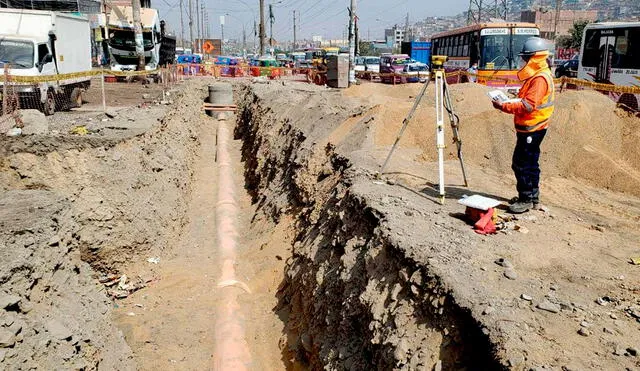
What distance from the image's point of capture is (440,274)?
3.85m

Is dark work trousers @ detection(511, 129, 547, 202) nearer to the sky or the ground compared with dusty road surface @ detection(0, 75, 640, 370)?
nearer to the sky

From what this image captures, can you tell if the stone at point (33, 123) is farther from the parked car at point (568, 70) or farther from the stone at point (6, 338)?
the parked car at point (568, 70)

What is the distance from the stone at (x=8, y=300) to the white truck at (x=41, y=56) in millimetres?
10002

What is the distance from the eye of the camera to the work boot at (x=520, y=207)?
559 cm

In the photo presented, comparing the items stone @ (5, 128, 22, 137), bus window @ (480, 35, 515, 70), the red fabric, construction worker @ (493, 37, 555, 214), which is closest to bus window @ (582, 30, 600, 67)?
bus window @ (480, 35, 515, 70)

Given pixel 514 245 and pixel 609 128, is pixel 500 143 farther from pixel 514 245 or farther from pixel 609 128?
pixel 514 245

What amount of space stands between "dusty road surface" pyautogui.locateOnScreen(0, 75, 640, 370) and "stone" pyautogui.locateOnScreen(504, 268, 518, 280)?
0.05ft

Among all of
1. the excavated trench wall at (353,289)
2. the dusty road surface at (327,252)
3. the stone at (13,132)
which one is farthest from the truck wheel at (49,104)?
the excavated trench wall at (353,289)

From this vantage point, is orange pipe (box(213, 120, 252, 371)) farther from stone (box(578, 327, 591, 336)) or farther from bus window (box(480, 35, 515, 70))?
bus window (box(480, 35, 515, 70))

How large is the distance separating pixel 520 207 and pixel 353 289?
7.14ft

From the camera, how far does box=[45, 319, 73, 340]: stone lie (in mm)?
4663

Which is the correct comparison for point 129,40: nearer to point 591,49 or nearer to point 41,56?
point 41,56

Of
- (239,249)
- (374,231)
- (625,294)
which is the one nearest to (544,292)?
(625,294)

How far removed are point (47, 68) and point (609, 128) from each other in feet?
51.2
